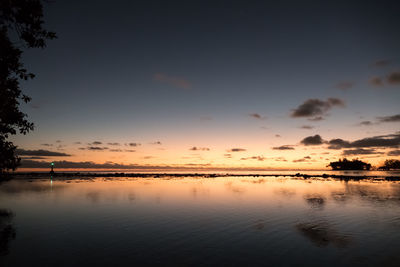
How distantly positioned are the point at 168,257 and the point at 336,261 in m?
9.77

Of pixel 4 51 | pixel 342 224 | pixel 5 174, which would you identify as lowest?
pixel 342 224

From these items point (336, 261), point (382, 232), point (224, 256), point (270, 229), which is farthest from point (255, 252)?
point (382, 232)

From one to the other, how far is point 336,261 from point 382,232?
32.1 ft

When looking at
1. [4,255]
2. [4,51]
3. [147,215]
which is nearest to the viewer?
[4,51]

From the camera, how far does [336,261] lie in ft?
48.2

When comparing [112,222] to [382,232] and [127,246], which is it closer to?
[127,246]

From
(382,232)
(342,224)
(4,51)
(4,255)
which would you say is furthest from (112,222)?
(382,232)

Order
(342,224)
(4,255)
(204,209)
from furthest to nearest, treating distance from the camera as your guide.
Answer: (204,209), (342,224), (4,255)

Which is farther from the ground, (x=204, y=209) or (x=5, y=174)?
(x=5, y=174)

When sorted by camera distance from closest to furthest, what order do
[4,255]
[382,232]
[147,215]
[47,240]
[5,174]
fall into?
[4,255] < [5,174] < [47,240] < [382,232] < [147,215]

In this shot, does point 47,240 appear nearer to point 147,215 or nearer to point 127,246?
point 127,246

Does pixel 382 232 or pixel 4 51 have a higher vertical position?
pixel 4 51

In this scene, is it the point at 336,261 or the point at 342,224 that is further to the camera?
the point at 342,224

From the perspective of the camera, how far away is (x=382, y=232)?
21156mm
